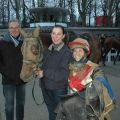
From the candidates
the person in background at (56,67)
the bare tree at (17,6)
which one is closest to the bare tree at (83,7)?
the bare tree at (17,6)

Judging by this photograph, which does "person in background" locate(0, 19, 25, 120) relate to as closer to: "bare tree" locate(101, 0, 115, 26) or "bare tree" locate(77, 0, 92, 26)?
"bare tree" locate(77, 0, 92, 26)

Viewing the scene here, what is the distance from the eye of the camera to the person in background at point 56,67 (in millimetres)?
4727

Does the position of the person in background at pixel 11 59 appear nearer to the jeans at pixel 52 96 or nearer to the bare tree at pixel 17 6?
the jeans at pixel 52 96

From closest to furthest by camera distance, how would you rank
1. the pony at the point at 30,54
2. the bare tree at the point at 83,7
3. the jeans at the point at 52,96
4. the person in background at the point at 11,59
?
the pony at the point at 30,54 → the jeans at the point at 52,96 → the person in background at the point at 11,59 → the bare tree at the point at 83,7

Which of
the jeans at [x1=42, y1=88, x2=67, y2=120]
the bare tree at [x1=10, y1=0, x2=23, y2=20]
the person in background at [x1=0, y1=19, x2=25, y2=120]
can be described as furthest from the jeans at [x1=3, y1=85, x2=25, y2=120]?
the bare tree at [x1=10, y1=0, x2=23, y2=20]

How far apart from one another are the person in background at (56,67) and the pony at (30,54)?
0.29ft

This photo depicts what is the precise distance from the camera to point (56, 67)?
477cm

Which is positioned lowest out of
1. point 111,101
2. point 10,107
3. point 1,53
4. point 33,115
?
point 33,115

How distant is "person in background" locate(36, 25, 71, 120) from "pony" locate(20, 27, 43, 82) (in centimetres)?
9

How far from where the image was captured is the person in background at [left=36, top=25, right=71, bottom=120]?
186 inches

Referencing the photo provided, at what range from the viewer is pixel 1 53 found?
18.1ft

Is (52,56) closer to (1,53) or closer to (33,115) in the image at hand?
(1,53)

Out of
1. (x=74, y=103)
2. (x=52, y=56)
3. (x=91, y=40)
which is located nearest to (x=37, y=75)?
(x=52, y=56)

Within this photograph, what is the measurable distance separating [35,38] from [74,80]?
71 cm
